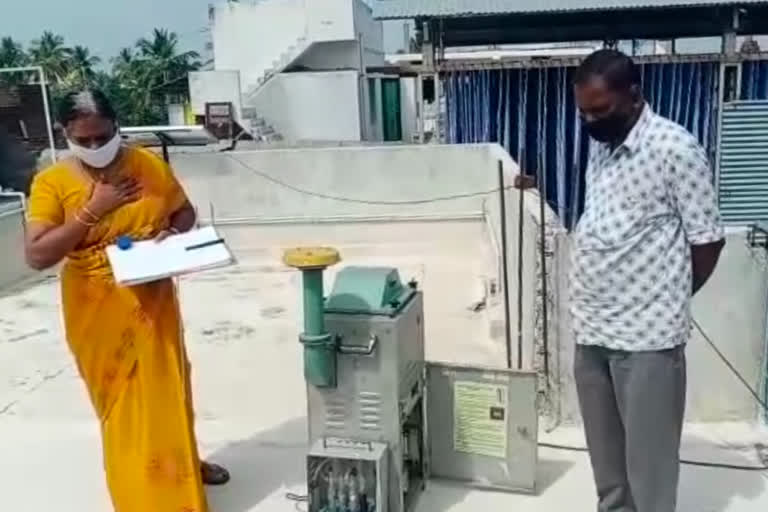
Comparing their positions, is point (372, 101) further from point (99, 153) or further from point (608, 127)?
point (608, 127)

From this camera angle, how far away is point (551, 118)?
8.28 m

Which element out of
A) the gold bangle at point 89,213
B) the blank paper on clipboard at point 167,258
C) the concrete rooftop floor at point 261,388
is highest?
the gold bangle at point 89,213

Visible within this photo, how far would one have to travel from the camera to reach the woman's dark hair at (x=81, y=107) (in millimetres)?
2072

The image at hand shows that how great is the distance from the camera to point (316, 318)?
2.23 meters

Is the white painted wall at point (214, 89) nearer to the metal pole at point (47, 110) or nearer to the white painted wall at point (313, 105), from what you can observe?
the white painted wall at point (313, 105)

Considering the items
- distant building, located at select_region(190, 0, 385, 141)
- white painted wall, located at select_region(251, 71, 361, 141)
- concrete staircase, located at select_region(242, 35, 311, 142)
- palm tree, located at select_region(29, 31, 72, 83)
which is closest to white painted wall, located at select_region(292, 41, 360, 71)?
distant building, located at select_region(190, 0, 385, 141)

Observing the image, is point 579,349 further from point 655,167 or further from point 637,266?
point 655,167

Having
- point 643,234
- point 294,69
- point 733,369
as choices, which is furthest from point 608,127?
point 294,69

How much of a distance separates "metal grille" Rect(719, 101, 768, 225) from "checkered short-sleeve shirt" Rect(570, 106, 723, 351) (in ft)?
14.8

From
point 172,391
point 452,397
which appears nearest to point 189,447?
point 172,391

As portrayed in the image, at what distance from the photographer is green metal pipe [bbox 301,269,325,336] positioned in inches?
86.9

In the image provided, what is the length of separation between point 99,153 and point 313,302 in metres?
0.67

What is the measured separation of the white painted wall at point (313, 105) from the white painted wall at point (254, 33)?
1989 mm

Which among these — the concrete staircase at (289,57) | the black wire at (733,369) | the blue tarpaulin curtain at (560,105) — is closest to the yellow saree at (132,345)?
the black wire at (733,369)
